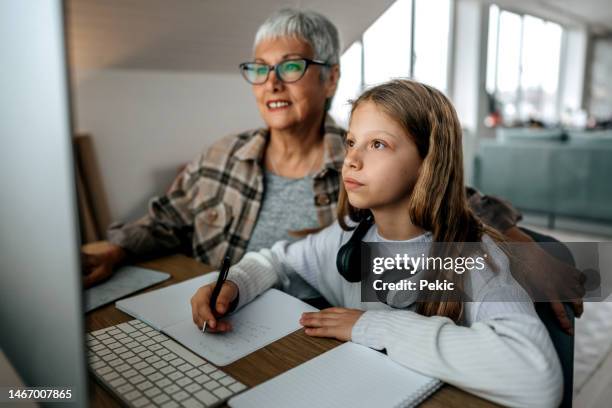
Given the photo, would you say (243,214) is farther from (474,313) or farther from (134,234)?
(474,313)

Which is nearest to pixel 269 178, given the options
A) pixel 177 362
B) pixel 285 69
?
pixel 285 69

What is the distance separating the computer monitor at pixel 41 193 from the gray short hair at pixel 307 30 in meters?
0.65

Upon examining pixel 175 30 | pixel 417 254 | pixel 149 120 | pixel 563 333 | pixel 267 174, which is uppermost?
pixel 175 30

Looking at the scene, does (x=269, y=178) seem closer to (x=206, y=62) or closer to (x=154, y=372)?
(x=206, y=62)

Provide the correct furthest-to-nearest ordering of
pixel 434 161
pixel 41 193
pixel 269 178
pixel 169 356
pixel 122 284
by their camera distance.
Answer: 1. pixel 269 178
2. pixel 122 284
3. pixel 434 161
4. pixel 169 356
5. pixel 41 193

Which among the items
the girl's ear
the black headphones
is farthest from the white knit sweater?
the girl's ear

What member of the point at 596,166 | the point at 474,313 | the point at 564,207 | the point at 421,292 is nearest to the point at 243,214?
the point at 421,292

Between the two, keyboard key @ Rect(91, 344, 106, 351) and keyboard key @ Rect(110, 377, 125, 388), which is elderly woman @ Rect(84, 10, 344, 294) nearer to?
keyboard key @ Rect(91, 344, 106, 351)

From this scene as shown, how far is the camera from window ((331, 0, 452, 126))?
854mm

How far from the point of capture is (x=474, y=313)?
63 cm

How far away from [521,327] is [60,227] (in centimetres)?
51

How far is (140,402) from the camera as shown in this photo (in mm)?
507

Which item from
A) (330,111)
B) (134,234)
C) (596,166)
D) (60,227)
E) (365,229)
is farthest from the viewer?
(596,166)

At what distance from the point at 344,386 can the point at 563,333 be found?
1.28 feet
